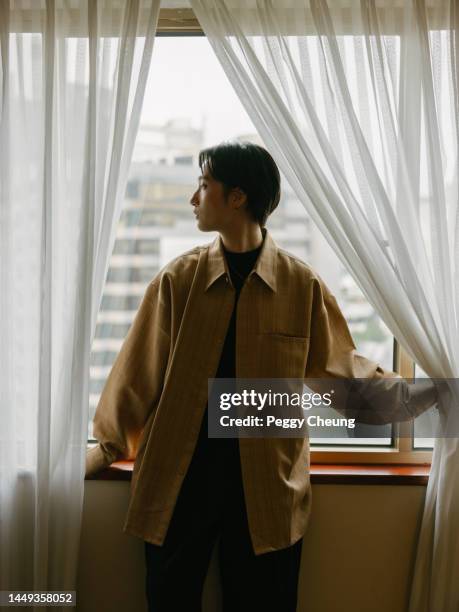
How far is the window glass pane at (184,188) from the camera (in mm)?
1822

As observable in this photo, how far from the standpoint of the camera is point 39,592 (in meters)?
1.62

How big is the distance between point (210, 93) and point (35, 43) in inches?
20.4

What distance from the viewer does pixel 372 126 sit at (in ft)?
5.24

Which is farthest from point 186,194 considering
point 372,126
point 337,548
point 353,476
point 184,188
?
point 337,548

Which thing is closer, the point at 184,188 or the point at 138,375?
the point at 138,375

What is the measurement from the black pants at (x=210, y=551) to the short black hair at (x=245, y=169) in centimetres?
64

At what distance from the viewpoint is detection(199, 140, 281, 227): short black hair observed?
5.02 ft

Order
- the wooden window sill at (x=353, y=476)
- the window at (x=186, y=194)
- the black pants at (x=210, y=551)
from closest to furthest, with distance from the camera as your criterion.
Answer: the black pants at (x=210, y=551) < the wooden window sill at (x=353, y=476) < the window at (x=186, y=194)

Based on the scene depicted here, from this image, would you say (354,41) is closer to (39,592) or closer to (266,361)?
(266,361)

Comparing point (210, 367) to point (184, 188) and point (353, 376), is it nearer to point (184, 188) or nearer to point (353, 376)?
point (353, 376)

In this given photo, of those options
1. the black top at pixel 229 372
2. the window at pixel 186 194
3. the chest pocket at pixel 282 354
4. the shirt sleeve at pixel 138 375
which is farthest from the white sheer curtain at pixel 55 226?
the chest pocket at pixel 282 354

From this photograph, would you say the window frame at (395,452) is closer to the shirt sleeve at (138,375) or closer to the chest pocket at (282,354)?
the chest pocket at (282,354)

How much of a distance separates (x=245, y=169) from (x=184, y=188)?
1.16 feet

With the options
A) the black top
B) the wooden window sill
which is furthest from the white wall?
the black top
